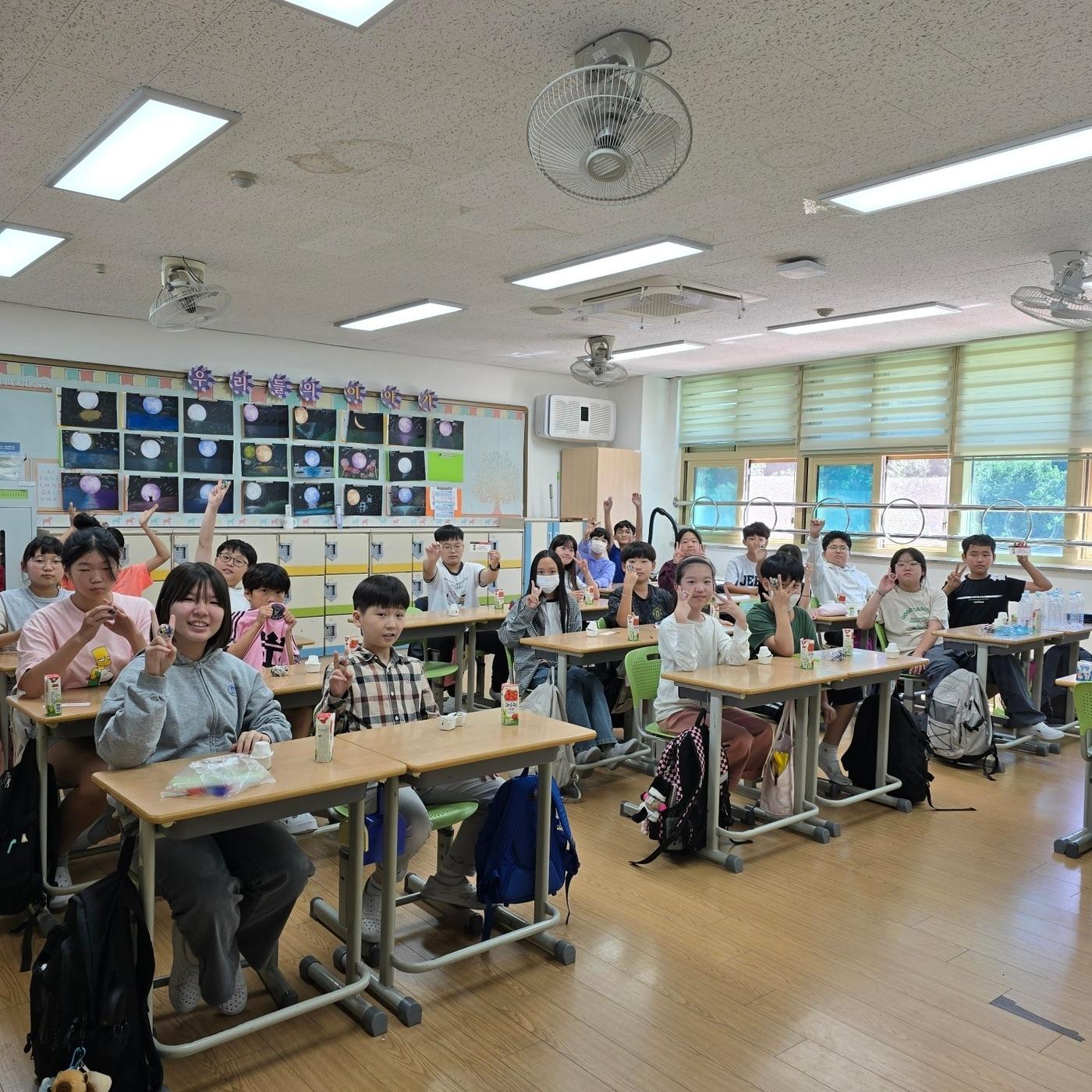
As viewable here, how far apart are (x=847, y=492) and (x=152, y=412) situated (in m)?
6.15

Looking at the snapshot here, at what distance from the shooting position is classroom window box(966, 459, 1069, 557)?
7.01 metres

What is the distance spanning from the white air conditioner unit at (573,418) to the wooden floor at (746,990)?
5.90m

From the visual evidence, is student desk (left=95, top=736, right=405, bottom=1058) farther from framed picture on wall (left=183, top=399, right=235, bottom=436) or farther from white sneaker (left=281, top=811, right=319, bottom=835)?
framed picture on wall (left=183, top=399, right=235, bottom=436)

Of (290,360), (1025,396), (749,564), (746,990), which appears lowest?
(746,990)

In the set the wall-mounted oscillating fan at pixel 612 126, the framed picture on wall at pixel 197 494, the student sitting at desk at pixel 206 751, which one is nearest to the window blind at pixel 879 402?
the framed picture on wall at pixel 197 494

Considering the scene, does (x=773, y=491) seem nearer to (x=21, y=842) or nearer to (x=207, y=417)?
(x=207, y=417)

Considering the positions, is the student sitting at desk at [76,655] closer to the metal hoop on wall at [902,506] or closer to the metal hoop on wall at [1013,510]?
the metal hoop on wall at [1013,510]

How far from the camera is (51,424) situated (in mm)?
6586

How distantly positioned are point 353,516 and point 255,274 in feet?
10.1

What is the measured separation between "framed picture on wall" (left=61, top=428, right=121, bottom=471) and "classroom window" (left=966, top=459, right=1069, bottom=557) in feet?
22.9

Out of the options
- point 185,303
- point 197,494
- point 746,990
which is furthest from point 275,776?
point 197,494

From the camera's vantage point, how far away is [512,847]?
115 inches

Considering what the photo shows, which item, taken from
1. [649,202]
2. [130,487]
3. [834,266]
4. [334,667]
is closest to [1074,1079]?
[334,667]

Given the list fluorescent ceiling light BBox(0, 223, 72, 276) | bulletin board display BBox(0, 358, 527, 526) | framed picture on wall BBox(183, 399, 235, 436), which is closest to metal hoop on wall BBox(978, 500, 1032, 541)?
bulletin board display BBox(0, 358, 527, 526)
